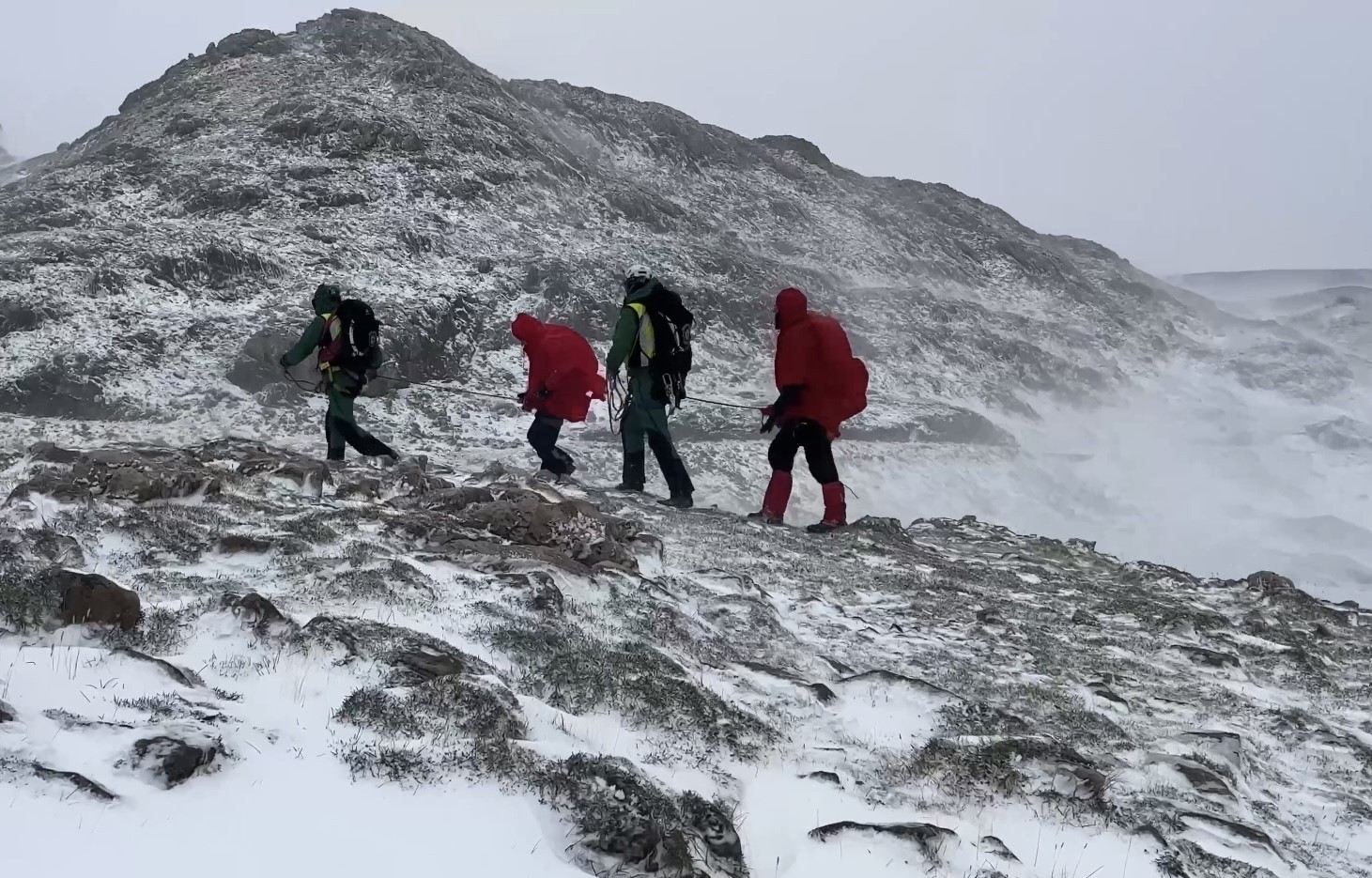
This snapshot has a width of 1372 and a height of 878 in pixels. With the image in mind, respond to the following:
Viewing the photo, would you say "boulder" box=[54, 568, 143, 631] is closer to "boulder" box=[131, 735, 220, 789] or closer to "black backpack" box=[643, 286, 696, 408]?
"boulder" box=[131, 735, 220, 789]

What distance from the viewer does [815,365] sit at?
1002cm

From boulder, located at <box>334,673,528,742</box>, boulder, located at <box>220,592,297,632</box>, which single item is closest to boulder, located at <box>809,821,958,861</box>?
boulder, located at <box>334,673,528,742</box>

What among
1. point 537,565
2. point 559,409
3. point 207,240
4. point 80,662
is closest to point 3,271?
point 207,240

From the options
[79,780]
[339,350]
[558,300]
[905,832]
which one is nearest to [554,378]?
[339,350]

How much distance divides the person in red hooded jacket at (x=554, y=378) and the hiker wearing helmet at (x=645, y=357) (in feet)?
1.93

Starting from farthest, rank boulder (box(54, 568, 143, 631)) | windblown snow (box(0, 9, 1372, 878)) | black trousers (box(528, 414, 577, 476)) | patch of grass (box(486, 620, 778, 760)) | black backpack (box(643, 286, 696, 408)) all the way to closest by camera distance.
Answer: black trousers (box(528, 414, 577, 476)), black backpack (box(643, 286, 696, 408)), patch of grass (box(486, 620, 778, 760)), boulder (box(54, 568, 143, 631)), windblown snow (box(0, 9, 1372, 878))

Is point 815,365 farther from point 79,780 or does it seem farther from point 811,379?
point 79,780

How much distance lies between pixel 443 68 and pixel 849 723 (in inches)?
1350

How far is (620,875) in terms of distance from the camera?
2918 mm

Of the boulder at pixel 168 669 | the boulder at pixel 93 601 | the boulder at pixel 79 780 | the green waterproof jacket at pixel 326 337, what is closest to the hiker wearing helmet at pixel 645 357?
the green waterproof jacket at pixel 326 337

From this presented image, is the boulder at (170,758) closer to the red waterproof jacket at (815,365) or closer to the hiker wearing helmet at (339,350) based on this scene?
the red waterproof jacket at (815,365)

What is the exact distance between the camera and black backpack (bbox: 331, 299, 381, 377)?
34.8 ft

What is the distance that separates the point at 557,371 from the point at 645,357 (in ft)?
4.15

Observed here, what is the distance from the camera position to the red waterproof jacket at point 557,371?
11211 mm
